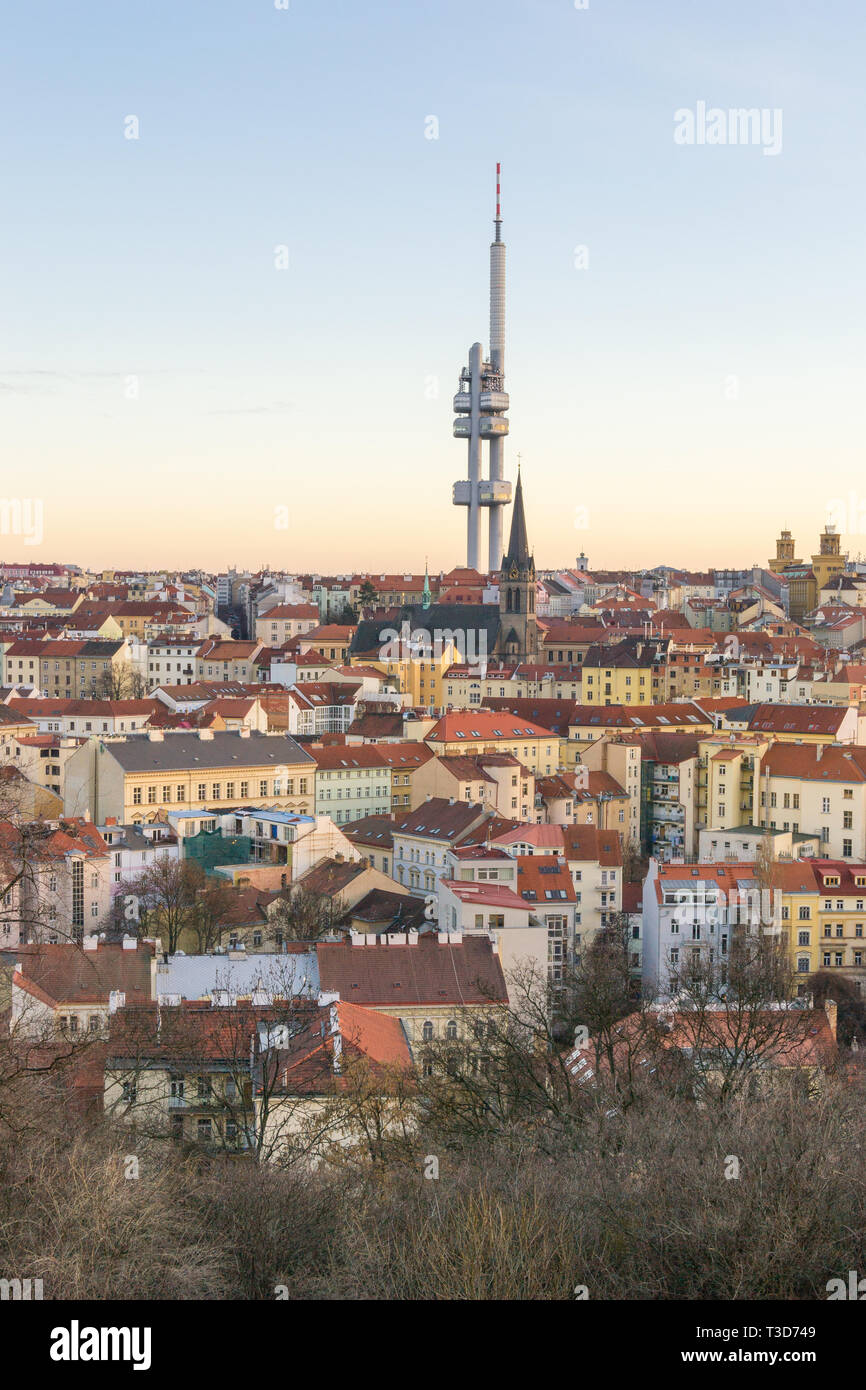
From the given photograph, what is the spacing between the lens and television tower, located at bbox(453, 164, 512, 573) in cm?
11750

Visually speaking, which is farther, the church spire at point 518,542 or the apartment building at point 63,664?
the church spire at point 518,542

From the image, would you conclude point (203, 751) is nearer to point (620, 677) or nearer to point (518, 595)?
point (620, 677)

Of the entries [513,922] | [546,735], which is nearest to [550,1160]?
[513,922]

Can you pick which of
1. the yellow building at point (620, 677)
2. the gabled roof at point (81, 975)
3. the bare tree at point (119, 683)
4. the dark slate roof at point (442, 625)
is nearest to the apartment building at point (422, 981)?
the gabled roof at point (81, 975)

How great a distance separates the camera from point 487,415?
118 metres

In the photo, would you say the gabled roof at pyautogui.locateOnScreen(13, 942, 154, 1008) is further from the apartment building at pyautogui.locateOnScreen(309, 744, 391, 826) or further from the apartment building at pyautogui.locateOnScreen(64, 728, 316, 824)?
the apartment building at pyautogui.locateOnScreen(309, 744, 391, 826)

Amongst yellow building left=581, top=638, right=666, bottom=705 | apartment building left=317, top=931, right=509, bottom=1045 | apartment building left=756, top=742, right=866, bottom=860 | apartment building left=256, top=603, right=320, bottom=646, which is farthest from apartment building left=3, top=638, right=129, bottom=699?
apartment building left=317, top=931, right=509, bottom=1045

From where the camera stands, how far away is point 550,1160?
12.3m

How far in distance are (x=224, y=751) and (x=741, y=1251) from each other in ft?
118

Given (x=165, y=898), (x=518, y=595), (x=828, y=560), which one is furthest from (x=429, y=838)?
(x=828, y=560)

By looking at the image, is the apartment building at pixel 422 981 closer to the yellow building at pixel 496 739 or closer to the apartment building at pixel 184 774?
the apartment building at pixel 184 774

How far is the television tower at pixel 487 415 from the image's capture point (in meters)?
118
